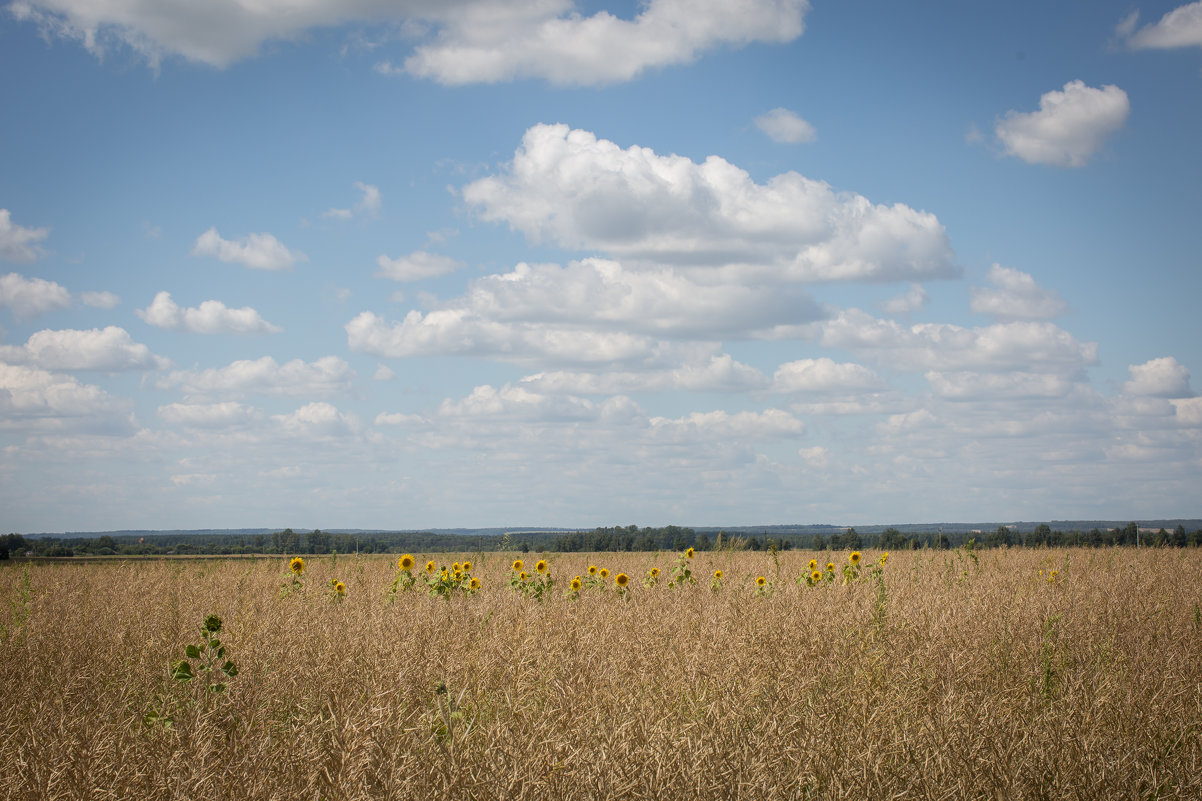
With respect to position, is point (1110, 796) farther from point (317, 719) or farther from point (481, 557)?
point (481, 557)

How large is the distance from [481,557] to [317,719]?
12016 millimetres

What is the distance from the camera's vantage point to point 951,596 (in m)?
8.45

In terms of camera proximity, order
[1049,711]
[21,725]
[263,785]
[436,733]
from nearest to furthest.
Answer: [263,785] < [436,733] < [21,725] < [1049,711]

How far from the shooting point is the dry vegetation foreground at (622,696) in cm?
317

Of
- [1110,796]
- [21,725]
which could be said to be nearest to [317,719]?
[21,725]

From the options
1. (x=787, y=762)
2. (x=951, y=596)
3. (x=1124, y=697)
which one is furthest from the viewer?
(x=951, y=596)

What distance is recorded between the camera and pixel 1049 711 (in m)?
4.31

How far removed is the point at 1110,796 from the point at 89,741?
4.74 m

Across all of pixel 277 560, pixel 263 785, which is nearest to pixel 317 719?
pixel 263 785

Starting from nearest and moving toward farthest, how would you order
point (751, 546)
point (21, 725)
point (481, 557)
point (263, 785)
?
point (263, 785) < point (21, 725) < point (481, 557) < point (751, 546)

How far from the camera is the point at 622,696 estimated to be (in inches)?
174

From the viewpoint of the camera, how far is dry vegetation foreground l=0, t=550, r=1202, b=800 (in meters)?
3.17

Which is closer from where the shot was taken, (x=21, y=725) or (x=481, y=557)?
(x=21, y=725)

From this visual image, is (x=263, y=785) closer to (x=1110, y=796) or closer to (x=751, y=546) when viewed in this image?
(x=1110, y=796)
